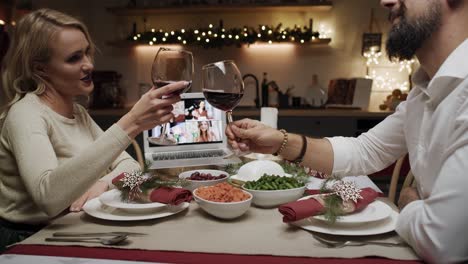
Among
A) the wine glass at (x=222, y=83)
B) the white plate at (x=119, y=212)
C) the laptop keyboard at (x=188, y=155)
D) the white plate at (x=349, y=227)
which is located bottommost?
the white plate at (x=349, y=227)

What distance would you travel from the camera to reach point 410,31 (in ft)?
3.68

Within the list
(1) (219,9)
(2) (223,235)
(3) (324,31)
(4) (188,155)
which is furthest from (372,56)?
(2) (223,235)

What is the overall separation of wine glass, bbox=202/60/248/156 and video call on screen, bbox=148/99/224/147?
0.56 metres

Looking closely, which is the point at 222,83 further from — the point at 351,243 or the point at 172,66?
the point at 351,243

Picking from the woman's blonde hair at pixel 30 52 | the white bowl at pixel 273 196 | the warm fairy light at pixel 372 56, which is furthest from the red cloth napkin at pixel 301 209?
the warm fairy light at pixel 372 56

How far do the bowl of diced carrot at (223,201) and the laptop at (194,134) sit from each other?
0.57m

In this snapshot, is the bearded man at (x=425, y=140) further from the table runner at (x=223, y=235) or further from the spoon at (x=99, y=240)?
the spoon at (x=99, y=240)

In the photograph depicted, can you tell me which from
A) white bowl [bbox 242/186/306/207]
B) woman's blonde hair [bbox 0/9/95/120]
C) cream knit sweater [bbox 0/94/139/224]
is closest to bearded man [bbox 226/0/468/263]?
white bowl [bbox 242/186/306/207]

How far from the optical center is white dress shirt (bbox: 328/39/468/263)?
80 cm

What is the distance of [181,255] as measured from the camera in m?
0.85

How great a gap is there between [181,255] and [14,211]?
72 centimetres

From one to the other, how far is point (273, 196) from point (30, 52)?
3.33 ft

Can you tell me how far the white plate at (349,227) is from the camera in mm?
919

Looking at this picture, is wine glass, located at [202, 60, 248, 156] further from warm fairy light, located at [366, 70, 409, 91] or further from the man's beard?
warm fairy light, located at [366, 70, 409, 91]
